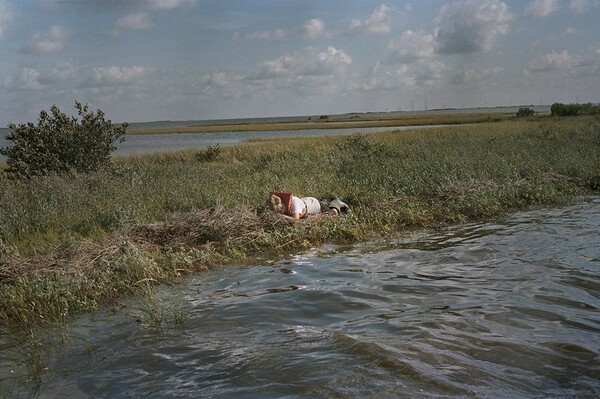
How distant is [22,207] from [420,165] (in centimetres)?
1169

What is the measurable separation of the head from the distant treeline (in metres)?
44.7

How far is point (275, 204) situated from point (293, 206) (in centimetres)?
40

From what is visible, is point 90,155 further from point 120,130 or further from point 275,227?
point 275,227

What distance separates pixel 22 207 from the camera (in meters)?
12.3

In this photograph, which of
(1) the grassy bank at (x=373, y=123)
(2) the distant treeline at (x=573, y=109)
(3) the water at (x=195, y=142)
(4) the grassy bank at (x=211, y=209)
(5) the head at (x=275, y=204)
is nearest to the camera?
(4) the grassy bank at (x=211, y=209)

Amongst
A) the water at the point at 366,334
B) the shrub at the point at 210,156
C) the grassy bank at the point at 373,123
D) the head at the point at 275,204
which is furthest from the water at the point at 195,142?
the water at the point at 366,334

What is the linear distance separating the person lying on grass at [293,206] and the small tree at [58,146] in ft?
27.3

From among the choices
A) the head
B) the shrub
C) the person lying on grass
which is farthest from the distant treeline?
the head

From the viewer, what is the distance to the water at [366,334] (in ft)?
17.3

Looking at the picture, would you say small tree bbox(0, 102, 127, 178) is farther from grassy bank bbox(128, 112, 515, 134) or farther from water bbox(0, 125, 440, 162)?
grassy bank bbox(128, 112, 515, 134)

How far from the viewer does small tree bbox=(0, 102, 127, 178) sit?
57.9 feet

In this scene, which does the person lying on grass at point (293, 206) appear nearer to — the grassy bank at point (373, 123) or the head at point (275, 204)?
the head at point (275, 204)

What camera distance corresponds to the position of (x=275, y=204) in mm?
12203

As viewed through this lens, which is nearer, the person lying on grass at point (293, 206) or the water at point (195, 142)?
the person lying on grass at point (293, 206)
